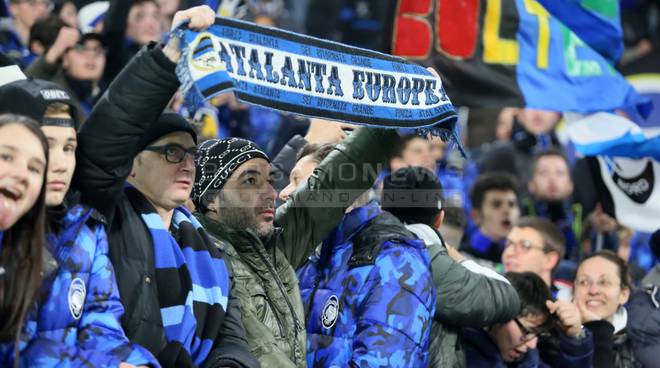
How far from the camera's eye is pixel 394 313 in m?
5.34

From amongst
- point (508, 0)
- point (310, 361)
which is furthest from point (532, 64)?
point (310, 361)

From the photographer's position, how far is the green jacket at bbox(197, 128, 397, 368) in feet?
16.4

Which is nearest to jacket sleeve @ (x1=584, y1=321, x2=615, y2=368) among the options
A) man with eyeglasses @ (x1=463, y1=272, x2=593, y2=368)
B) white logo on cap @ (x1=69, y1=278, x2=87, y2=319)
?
man with eyeglasses @ (x1=463, y1=272, x2=593, y2=368)

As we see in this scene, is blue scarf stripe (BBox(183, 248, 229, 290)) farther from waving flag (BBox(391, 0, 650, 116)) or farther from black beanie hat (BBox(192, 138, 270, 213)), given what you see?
waving flag (BBox(391, 0, 650, 116))

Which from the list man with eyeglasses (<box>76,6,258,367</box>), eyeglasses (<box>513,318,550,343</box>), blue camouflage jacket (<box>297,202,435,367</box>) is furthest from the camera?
eyeglasses (<box>513,318,550,343</box>)

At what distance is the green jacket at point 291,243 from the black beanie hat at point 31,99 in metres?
1.31

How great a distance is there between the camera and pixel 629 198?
314 inches

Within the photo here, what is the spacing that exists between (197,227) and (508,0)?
3.57 m

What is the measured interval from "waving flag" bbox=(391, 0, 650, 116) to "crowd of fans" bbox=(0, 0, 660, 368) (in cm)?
81

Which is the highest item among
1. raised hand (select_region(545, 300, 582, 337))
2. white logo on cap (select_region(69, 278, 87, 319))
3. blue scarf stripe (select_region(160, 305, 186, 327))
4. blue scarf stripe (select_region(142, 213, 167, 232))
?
blue scarf stripe (select_region(142, 213, 167, 232))

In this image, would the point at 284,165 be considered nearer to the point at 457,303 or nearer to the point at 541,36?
the point at 457,303

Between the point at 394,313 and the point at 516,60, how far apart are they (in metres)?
2.84

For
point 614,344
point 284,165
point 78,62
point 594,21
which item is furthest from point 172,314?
point 594,21

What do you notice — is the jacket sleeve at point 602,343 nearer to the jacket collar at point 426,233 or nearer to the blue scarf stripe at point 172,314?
the jacket collar at point 426,233
